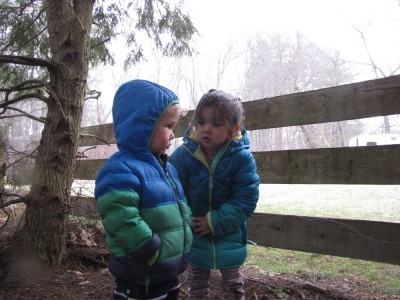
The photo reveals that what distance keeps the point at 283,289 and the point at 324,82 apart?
27.4m

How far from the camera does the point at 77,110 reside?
301 cm

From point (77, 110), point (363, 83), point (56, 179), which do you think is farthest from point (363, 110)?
point (56, 179)

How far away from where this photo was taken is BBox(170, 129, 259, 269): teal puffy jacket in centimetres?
202

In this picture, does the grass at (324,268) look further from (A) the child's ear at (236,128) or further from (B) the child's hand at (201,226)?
(A) the child's ear at (236,128)

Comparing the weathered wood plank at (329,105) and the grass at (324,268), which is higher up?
the weathered wood plank at (329,105)

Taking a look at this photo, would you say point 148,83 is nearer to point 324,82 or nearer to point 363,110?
point 363,110

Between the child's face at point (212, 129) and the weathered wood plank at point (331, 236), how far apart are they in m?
1.15

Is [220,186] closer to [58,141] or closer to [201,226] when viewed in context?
[201,226]

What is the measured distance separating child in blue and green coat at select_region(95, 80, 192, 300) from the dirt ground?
1.07m

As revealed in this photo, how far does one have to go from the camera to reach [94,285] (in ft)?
8.95

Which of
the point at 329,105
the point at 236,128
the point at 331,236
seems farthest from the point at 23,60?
the point at 331,236

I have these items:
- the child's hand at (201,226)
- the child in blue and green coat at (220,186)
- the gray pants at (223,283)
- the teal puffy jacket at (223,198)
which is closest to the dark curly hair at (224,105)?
the child in blue and green coat at (220,186)

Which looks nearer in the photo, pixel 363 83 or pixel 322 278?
pixel 363 83

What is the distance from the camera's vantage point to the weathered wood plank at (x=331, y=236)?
2.45 metres
